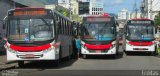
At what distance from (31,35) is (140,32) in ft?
56.6

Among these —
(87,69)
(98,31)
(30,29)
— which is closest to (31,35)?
(30,29)

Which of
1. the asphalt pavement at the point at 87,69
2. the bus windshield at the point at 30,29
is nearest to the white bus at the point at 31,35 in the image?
the bus windshield at the point at 30,29

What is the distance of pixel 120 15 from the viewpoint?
15012 centimetres

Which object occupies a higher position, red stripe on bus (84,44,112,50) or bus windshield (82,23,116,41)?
bus windshield (82,23,116,41)

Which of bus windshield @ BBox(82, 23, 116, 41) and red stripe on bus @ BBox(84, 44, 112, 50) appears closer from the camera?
red stripe on bus @ BBox(84, 44, 112, 50)

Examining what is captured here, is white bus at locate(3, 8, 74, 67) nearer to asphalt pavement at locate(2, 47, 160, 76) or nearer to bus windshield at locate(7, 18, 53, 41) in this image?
bus windshield at locate(7, 18, 53, 41)

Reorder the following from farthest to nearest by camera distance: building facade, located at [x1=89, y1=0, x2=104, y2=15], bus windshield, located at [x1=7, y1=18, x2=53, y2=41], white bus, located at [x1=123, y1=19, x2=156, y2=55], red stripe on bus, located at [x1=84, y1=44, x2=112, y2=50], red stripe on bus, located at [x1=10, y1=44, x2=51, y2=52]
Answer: building facade, located at [x1=89, y1=0, x2=104, y2=15], white bus, located at [x1=123, y1=19, x2=156, y2=55], red stripe on bus, located at [x1=84, y1=44, x2=112, y2=50], bus windshield, located at [x1=7, y1=18, x2=53, y2=41], red stripe on bus, located at [x1=10, y1=44, x2=51, y2=52]

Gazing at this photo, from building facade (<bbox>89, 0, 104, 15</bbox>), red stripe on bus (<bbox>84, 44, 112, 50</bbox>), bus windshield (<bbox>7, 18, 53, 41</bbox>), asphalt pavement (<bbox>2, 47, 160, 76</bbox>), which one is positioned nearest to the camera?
asphalt pavement (<bbox>2, 47, 160, 76</bbox>)

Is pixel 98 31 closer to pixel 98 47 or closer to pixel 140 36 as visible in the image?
pixel 98 47

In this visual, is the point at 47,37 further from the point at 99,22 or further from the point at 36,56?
the point at 99,22

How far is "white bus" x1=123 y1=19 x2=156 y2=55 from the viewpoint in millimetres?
37000

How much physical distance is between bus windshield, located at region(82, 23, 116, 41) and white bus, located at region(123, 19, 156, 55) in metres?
6.06

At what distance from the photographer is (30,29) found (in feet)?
71.9

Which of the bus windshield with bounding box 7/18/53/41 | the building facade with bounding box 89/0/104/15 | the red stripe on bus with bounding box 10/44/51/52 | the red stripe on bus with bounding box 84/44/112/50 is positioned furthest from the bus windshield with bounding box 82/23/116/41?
the building facade with bounding box 89/0/104/15
